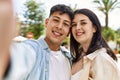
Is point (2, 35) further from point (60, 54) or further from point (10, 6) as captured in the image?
point (60, 54)

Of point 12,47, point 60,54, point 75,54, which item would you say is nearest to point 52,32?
point 60,54

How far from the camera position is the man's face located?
88.7 inches

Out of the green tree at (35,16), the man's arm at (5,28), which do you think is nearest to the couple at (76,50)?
the man's arm at (5,28)

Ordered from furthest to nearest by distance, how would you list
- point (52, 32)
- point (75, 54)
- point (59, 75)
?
1. point (75, 54)
2. point (52, 32)
3. point (59, 75)

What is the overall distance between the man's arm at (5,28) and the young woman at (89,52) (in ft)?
6.70

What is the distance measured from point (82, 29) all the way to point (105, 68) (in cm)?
41

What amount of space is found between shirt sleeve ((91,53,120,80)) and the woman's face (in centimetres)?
24

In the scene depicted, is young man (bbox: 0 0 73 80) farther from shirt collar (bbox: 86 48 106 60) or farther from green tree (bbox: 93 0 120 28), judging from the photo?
green tree (bbox: 93 0 120 28)

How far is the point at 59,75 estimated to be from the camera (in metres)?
2.14

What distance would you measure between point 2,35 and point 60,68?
202 centimetres

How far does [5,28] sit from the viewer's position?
0.19 m

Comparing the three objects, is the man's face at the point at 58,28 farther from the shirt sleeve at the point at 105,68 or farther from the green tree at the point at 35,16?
the green tree at the point at 35,16

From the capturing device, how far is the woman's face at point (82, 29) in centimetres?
235

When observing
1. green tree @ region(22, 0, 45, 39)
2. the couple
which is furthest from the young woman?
green tree @ region(22, 0, 45, 39)
